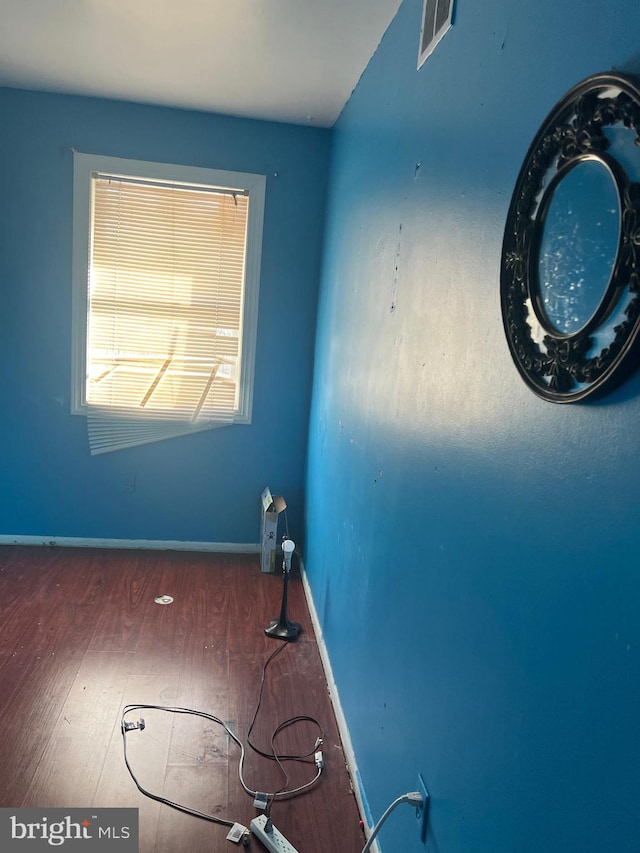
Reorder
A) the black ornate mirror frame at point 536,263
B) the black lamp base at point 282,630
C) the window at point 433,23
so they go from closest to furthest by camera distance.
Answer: the black ornate mirror frame at point 536,263 → the window at point 433,23 → the black lamp base at point 282,630

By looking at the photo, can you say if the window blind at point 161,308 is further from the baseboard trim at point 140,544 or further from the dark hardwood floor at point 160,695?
the dark hardwood floor at point 160,695

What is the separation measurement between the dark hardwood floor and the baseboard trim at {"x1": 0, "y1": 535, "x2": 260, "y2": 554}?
119 mm

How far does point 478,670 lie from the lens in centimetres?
108

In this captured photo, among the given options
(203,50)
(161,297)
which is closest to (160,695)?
(161,297)

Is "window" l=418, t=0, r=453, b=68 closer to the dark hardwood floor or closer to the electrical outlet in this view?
the electrical outlet

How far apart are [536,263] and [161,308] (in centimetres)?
281

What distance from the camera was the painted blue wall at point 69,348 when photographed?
321 centimetres

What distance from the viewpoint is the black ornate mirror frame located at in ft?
2.34

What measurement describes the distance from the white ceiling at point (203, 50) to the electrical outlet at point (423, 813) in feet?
7.46

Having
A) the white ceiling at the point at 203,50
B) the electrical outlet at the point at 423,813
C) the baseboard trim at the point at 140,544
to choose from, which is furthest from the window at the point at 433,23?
the baseboard trim at the point at 140,544

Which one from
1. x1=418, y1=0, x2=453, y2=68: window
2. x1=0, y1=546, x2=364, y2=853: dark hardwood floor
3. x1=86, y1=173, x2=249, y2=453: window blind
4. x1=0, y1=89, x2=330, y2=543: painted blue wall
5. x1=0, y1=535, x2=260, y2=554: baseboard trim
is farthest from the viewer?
x1=0, y1=535, x2=260, y2=554: baseboard trim

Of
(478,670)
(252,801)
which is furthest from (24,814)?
(478,670)

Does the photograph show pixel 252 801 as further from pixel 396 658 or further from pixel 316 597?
pixel 316 597

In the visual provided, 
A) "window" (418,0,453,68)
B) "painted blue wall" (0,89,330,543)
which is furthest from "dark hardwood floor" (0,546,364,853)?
"window" (418,0,453,68)
